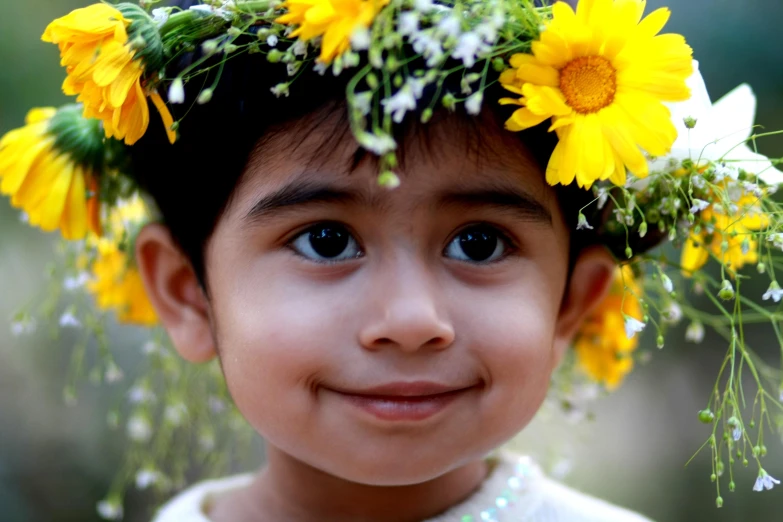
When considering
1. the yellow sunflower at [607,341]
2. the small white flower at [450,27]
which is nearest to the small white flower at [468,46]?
the small white flower at [450,27]

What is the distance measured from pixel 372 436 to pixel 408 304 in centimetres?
17

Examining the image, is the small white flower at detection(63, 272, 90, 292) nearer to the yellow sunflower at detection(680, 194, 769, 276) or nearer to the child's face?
the child's face

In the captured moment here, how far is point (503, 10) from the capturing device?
835 millimetres

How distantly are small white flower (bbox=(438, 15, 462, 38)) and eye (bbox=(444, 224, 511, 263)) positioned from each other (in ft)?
0.88

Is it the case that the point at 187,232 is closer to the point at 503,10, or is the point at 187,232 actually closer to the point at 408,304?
the point at 408,304

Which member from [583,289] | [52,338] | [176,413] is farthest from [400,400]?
[52,338]

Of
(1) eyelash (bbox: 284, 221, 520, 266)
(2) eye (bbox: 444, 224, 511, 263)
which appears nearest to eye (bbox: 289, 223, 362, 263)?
(1) eyelash (bbox: 284, 221, 520, 266)

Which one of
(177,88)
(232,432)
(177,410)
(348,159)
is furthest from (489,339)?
(232,432)

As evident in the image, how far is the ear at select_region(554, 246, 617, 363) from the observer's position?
115cm

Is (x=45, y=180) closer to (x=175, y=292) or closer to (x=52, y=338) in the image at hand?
(x=175, y=292)

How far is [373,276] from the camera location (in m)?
0.94

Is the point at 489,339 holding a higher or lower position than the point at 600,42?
lower

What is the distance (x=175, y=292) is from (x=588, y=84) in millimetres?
623

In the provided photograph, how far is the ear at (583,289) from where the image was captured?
3.78ft
